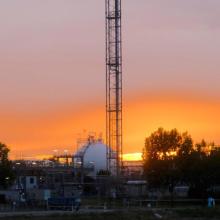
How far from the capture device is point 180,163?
108 meters

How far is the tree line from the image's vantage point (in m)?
104

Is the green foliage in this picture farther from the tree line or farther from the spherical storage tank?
the spherical storage tank

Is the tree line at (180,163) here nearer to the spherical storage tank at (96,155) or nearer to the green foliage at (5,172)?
the green foliage at (5,172)

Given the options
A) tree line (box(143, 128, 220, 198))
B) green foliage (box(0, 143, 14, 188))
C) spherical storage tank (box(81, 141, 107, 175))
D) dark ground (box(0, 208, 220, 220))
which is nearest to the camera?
dark ground (box(0, 208, 220, 220))

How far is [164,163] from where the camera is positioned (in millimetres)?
108875

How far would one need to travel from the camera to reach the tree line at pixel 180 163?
10425 centimetres

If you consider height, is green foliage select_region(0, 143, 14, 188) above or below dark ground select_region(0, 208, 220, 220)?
above

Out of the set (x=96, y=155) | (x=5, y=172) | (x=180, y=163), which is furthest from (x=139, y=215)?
(x=96, y=155)

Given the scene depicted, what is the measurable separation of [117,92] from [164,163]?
12786mm

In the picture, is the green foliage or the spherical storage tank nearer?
the green foliage

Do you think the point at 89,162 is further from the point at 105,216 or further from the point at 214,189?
the point at 105,216

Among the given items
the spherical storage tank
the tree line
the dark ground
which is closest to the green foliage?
the tree line

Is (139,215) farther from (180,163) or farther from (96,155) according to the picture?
(96,155)

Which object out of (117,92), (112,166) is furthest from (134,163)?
(117,92)
